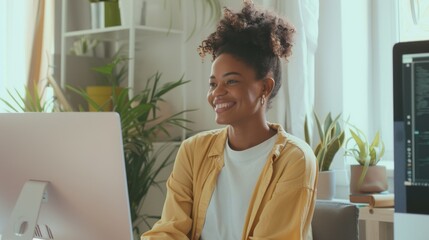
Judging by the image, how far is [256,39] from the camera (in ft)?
6.41

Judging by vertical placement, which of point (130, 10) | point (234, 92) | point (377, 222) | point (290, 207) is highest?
point (130, 10)

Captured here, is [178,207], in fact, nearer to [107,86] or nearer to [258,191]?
[258,191]

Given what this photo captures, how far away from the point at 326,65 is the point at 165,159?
0.87m

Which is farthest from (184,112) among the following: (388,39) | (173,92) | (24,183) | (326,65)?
(24,183)

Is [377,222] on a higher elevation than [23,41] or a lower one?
lower

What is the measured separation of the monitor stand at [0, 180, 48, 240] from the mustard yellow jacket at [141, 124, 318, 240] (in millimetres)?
347

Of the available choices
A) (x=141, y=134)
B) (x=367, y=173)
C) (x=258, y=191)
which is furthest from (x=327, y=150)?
(x=141, y=134)

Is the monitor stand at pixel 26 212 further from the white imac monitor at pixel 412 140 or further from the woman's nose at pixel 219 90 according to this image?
the white imac monitor at pixel 412 140

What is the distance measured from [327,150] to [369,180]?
0.19 meters

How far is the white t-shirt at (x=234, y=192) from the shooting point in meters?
1.88

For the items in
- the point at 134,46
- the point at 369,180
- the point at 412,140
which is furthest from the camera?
the point at 134,46

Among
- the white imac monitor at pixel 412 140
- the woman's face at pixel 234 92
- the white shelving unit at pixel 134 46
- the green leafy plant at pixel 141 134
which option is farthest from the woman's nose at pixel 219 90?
the white shelving unit at pixel 134 46

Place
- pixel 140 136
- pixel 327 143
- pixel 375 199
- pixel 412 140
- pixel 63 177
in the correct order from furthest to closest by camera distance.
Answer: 1. pixel 140 136
2. pixel 327 143
3. pixel 375 199
4. pixel 63 177
5. pixel 412 140

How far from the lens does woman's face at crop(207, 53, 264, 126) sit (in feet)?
6.29
